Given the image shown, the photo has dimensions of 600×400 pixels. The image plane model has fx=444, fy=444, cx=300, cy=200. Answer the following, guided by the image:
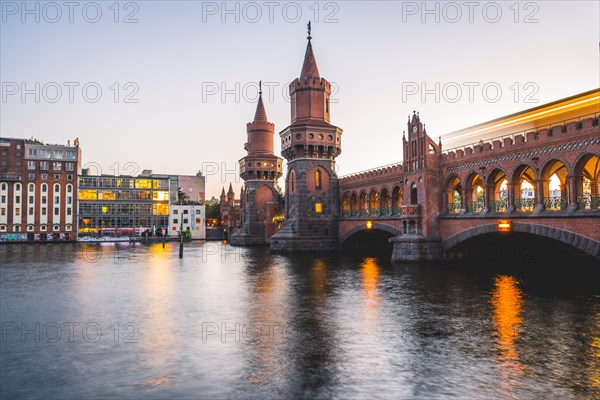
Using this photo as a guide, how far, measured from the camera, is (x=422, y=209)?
3903 centimetres

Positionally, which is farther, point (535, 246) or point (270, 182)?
point (270, 182)

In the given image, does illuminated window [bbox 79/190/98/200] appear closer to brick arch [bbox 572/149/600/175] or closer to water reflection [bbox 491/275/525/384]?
water reflection [bbox 491/275/525/384]

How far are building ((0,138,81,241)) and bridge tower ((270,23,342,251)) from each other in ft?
209

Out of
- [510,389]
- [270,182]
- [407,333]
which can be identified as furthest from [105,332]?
[270,182]

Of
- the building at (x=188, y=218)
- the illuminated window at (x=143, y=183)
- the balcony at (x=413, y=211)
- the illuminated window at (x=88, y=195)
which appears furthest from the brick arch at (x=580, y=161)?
the illuminated window at (x=88, y=195)

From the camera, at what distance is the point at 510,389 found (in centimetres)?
965

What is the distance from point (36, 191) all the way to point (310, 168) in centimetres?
7066

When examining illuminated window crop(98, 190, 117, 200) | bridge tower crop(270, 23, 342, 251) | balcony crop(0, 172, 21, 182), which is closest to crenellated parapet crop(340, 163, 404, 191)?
bridge tower crop(270, 23, 342, 251)

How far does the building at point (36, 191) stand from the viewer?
9544 centimetres

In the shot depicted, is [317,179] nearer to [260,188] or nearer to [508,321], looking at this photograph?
[260,188]

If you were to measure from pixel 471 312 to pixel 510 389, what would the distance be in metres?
8.90

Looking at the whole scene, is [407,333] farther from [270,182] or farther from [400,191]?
[270,182]

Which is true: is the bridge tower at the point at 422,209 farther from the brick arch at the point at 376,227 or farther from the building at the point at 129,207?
the building at the point at 129,207

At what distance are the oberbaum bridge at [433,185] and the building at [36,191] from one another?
48.5m
